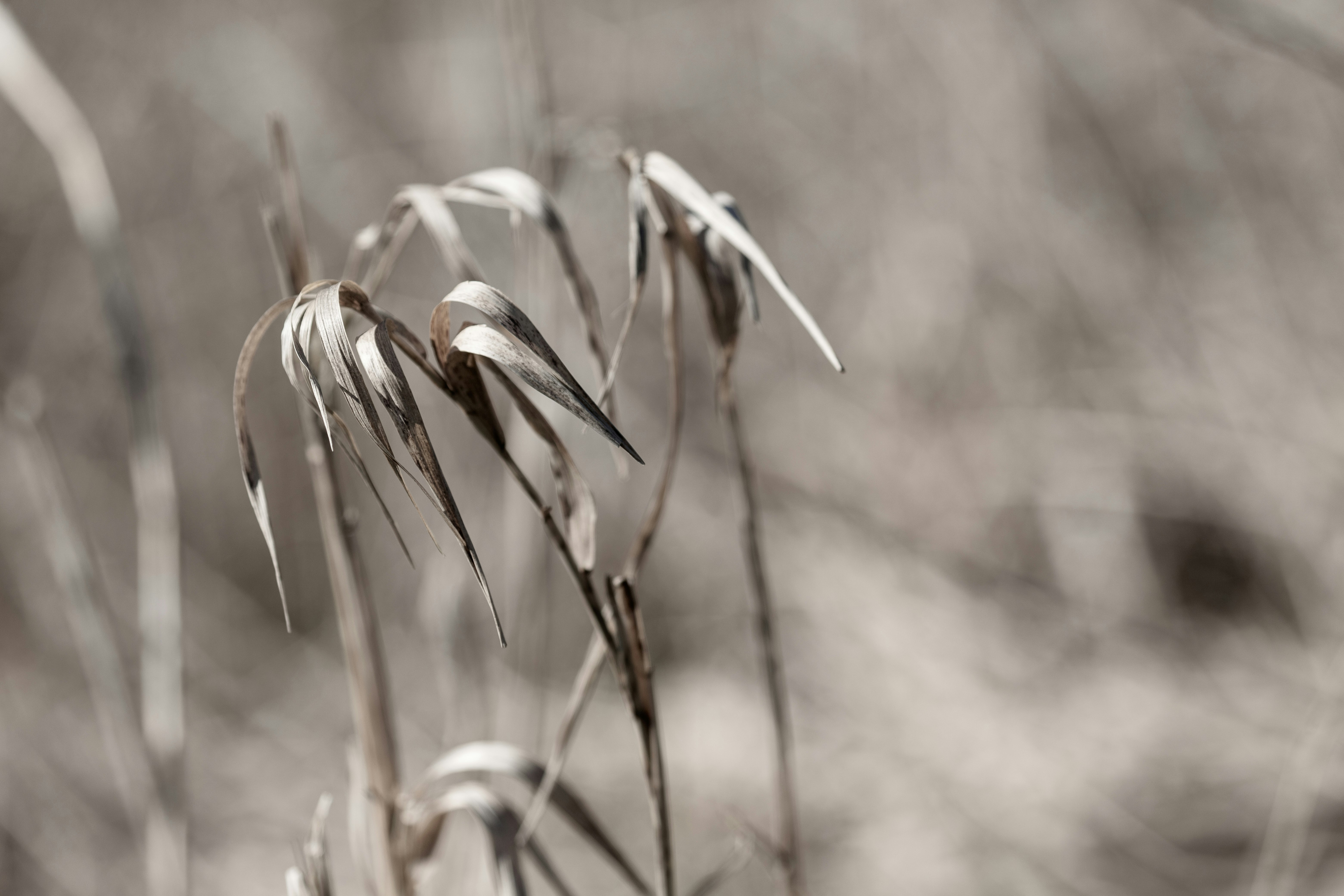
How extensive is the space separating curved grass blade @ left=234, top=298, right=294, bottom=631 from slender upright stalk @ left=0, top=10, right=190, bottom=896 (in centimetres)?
15

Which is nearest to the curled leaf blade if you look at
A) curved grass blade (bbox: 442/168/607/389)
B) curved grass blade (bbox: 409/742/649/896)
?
curved grass blade (bbox: 442/168/607/389)

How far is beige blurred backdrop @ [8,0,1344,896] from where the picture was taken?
0.66 m

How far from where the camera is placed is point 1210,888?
1.79 feet

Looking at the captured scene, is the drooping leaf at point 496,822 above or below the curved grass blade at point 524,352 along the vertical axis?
below

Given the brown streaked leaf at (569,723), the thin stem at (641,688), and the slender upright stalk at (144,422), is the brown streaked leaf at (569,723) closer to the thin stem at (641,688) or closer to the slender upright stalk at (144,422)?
the thin stem at (641,688)

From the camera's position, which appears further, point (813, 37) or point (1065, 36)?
point (813, 37)

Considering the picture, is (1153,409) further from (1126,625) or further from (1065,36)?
(1065,36)

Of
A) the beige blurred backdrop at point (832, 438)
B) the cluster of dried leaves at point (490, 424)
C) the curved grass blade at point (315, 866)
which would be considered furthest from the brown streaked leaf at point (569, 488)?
the beige blurred backdrop at point (832, 438)

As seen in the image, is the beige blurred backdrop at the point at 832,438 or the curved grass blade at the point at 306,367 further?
the beige blurred backdrop at the point at 832,438

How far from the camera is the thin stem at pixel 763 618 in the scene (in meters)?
0.24

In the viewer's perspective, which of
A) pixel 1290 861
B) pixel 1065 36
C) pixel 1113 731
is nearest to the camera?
pixel 1290 861

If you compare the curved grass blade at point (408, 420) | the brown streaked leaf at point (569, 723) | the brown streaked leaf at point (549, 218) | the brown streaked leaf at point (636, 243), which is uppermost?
the brown streaked leaf at point (549, 218)

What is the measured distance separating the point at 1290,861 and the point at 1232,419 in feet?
1.70

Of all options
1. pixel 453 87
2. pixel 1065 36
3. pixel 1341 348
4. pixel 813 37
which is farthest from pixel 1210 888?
pixel 453 87
